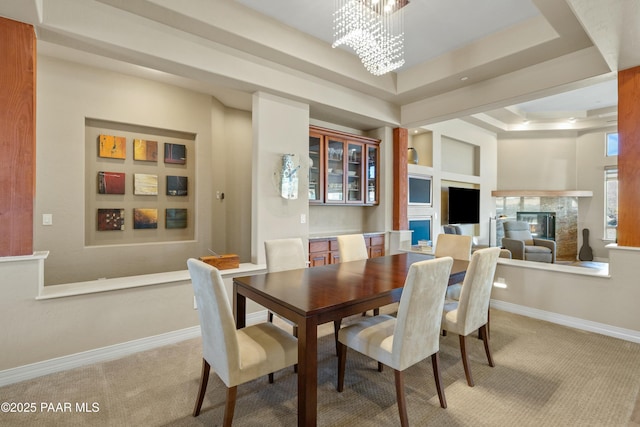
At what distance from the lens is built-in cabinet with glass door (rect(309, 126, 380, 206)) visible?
432 cm

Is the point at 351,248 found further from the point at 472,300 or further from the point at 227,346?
the point at 227,346

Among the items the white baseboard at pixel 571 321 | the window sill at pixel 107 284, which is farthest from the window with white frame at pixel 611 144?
the window sill at pixel 107 284

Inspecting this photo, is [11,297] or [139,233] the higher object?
[139,233]

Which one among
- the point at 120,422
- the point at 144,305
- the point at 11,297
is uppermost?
the point at 11,297

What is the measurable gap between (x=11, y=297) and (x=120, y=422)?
1281 millimetres

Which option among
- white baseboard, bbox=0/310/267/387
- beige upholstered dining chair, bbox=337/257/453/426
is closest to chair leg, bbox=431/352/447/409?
beige upholstered dining chair, bbox=337/257/453/426

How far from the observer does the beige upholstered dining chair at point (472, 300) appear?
7.07 ft

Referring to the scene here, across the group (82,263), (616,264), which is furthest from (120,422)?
(616,264)

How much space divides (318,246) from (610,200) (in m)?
7.12

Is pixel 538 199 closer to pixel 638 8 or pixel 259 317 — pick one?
pixel 638 8

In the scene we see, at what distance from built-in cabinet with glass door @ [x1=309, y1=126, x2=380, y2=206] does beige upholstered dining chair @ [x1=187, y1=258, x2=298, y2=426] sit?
2638 mm

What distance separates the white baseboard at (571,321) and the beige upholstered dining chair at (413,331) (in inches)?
89.9

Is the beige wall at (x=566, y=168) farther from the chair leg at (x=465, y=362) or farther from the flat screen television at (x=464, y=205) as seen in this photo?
the chair leg at (x=465, y=362)

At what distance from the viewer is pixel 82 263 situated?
3.55 meters
